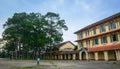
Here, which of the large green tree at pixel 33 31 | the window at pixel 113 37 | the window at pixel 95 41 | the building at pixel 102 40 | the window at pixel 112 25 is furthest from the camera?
the large green tree at pixel 33 31

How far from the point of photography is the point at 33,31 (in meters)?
63.3

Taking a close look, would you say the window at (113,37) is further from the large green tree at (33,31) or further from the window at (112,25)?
the large green tree at (33,31)

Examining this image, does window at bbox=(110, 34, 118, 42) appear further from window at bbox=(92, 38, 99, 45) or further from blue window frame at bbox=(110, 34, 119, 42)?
window at bbox=(92, 38, 99, 45)

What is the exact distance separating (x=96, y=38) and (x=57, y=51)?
2484 centimetres

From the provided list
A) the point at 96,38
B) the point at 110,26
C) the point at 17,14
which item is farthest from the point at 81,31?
the point at 17,14

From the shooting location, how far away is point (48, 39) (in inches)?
2408

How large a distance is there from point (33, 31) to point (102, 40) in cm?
2830

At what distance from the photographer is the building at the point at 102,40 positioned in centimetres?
3688

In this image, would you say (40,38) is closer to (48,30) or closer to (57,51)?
(48,30)

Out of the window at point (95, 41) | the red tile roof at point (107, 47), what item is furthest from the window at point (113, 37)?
the window at point (95, 41)

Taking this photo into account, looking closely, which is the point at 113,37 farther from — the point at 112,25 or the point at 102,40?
the point at 102,40

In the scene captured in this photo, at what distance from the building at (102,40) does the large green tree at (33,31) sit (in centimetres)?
1226

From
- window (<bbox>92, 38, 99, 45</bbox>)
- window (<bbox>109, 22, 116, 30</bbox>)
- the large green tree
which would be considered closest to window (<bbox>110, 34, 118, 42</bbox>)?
window (<bbox>109, 22, 116, 30</bbox>)

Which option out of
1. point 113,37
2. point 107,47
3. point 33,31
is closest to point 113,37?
point 113,37
